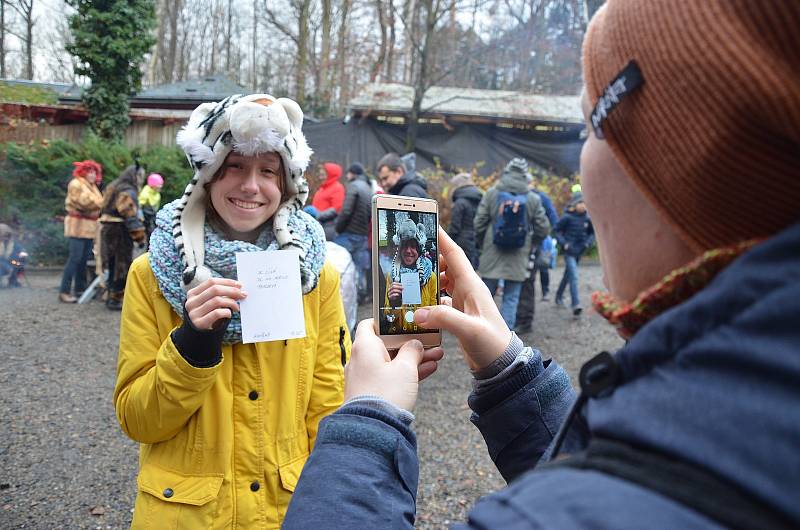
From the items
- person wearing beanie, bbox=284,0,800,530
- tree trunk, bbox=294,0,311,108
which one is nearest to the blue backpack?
person wearing beanie, bbox=284,0,800,530

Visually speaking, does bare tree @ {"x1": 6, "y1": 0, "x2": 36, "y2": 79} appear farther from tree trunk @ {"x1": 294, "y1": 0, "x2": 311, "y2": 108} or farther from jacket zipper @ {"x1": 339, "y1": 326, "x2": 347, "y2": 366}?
jacket zipper @ {"x1": 339, "y1": 326, "x2": 347, "y2": 366}

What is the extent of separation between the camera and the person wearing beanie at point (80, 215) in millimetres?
8125

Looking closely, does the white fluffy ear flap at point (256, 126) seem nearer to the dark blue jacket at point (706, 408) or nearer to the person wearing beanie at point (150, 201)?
the dark blue jacket at point (706, 408)

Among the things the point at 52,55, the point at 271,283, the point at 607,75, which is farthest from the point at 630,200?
the point at 52,55

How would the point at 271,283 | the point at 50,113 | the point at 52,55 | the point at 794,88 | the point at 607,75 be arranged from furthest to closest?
the point at 52,55, the point at 50,113, the point at 271,283, the point at 607,75, the point at 794,88

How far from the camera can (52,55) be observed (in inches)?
891

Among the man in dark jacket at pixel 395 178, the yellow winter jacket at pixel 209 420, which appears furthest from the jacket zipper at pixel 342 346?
the man in dark jacket at pixel 395 178

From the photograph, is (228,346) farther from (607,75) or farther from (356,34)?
(356,34)

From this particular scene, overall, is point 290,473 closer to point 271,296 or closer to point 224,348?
point 224,348

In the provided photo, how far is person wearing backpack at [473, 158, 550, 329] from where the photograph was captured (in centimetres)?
661

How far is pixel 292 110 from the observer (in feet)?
7.07

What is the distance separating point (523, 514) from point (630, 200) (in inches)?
17.5

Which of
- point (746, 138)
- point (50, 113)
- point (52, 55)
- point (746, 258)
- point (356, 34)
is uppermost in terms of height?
point (356, 34)

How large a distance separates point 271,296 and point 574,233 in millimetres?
7265
